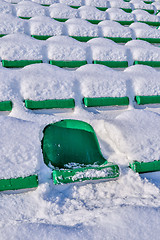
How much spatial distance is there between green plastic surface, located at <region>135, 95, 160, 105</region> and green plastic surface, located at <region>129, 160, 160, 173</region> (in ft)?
1.10

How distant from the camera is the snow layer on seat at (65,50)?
1.15 m

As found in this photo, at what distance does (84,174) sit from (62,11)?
1299mm

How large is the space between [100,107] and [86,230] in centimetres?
53

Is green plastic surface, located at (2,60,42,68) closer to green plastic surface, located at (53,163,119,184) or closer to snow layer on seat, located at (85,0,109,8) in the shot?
green plastic surface, located at (53,163,119,184)

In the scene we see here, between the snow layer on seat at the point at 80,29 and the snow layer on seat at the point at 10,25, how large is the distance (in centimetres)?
26

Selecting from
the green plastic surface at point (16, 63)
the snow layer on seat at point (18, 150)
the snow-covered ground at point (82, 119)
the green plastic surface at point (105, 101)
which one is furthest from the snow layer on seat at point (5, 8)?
the snow layer on seat at point (18, 150)

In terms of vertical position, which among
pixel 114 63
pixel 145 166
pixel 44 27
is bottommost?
pixel 145 166

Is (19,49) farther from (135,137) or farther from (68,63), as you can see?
(135,137)

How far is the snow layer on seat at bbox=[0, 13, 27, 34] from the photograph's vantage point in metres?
1.31

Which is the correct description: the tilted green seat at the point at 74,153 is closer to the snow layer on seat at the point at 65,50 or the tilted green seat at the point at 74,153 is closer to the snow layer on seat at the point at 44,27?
the snow layer on seat at the point at 65,50

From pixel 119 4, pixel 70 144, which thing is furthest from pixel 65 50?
pixel 119 4

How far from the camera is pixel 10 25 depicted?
1323mm

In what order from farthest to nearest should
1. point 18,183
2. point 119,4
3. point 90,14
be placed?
point 119,4, point 90,14, point 18,183

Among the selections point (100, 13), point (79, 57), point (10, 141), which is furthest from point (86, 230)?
point (100, 13)
